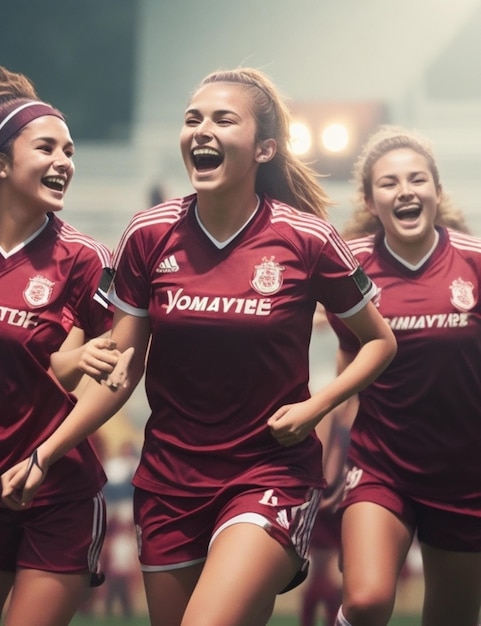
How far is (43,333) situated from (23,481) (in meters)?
0.42

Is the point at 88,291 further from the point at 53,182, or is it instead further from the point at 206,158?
the point at 206,158

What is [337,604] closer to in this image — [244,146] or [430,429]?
[430,429]

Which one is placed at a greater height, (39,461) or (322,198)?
(322,198)

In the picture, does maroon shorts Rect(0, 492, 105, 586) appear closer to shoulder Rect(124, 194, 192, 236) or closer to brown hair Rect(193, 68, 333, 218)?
shoulder Rect(124, 194, 192, 236)

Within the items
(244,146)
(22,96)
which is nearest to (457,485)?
(244,146)

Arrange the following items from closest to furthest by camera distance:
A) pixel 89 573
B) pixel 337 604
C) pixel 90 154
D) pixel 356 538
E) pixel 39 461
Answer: pixel 39 461
pixel 89 573
pixel 356 538
pixel 337 604
pixel 90 154

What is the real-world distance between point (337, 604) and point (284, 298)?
2.88 metres

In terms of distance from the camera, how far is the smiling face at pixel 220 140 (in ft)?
10.6

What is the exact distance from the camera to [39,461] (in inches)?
121

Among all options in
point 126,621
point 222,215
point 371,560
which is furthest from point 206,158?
point 126,621

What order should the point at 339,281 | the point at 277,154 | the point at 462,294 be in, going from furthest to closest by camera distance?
the point at 462,294 → the point at 277,154 → the point at 339,281

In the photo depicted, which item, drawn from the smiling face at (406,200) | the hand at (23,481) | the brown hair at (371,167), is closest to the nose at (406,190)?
the smiling face at (406,200)

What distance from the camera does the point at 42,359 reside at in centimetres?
327

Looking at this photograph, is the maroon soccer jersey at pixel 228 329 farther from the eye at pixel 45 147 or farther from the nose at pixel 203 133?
the eye at pixel 45 147
